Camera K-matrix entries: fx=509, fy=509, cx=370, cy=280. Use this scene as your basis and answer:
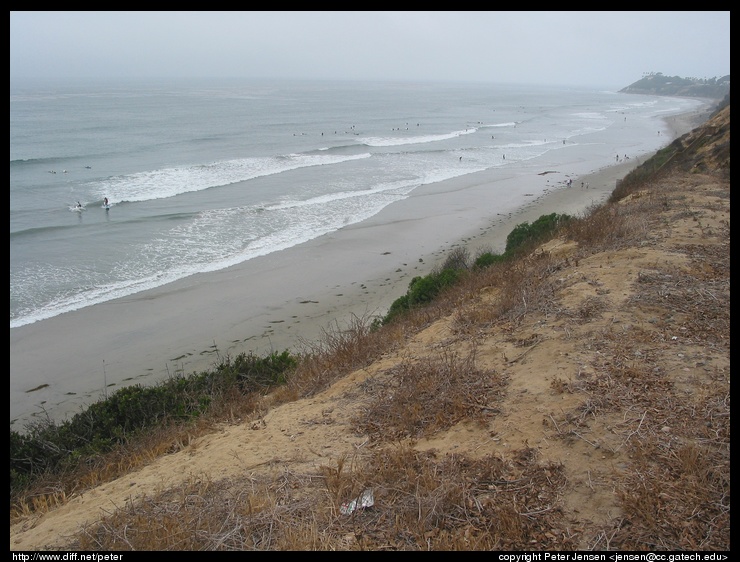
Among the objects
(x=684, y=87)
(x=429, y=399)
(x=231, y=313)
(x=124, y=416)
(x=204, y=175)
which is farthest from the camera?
(x=684, y=87)

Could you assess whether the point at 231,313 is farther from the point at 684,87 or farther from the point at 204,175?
the point at 684,87

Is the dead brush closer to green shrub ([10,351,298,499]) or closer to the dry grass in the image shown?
the dry grass

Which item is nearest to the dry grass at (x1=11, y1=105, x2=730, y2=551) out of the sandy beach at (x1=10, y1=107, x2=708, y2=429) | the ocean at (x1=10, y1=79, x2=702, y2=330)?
the sandy beach at (x1=10, y1=107, x2=708, y2=429)

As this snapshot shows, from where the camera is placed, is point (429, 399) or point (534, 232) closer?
point (429, 399)

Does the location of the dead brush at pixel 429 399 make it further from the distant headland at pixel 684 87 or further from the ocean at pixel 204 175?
the distant headland at pixel 684 87

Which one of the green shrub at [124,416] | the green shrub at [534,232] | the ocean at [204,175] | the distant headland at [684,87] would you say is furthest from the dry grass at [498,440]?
the distant headland at [684,87]

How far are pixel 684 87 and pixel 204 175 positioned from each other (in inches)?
7082

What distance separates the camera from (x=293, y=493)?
13.8 feet

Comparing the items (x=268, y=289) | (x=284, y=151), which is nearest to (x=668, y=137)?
(x=284, y=151)

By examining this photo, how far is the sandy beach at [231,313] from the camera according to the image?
1188 cm

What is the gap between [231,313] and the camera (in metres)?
14.9

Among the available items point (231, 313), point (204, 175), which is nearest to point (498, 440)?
point (231, 313)

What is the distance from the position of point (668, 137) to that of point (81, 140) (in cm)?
5626

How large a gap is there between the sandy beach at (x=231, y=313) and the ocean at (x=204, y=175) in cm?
119
